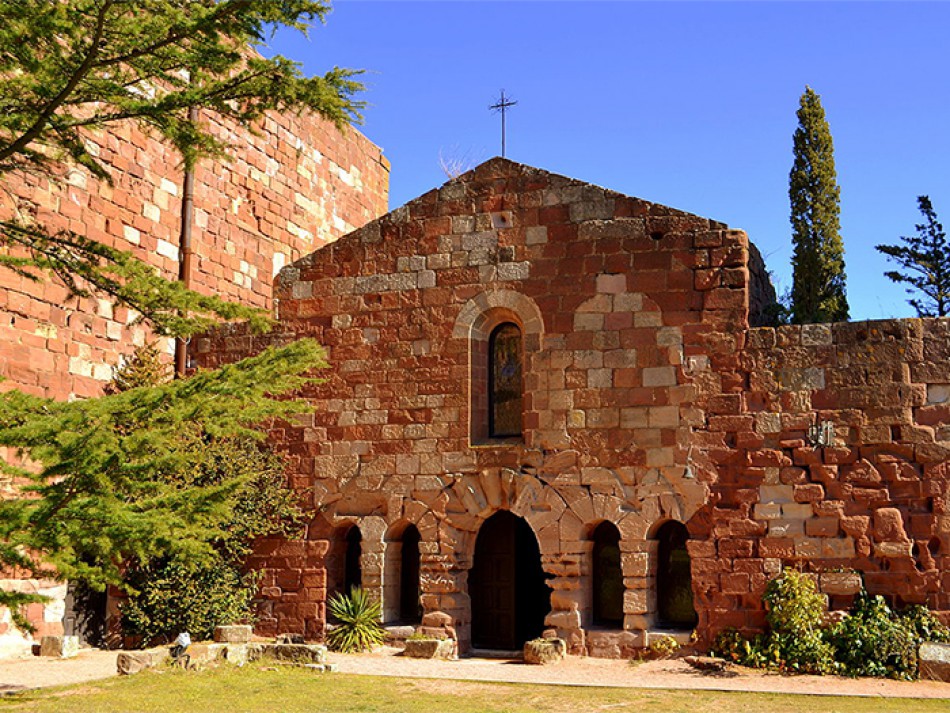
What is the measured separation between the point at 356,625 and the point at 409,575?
4.01ft

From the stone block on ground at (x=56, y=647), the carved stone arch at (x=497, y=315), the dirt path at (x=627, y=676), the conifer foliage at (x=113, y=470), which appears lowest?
the dirt path at (x=627, y=676)

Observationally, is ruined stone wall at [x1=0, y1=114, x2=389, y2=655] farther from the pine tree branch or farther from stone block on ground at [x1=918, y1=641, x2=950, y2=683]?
stone block on ground at [x1=918, y1=641, x2=950, y2=683]

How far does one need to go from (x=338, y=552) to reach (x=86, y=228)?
5.83m

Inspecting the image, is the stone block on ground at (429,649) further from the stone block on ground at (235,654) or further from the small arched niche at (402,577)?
the stone block on ground at (235,654)

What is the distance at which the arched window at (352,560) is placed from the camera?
1557cm

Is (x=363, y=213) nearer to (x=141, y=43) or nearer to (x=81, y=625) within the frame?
(x=81, y=625)

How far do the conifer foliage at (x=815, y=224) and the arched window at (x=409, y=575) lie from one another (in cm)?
678

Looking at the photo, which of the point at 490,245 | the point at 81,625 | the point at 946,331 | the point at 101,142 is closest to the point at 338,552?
Answer: the point at 81,625

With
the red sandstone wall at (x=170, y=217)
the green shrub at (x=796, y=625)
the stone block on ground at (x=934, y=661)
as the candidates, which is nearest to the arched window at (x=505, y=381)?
the red sandstone wall at (x=170, y=217)

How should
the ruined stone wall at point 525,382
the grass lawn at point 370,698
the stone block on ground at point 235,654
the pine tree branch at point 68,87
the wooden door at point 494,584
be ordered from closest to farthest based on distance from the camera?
the pine tree branch at point 68,87 < the grass lawn at point 370,698 < the stone block on ground at point 235,654 < the ruined stone wall at point 525,382 < the wooden door at point 494,584

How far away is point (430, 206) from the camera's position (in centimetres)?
1548

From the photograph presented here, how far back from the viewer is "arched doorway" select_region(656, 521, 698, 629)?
13.9m

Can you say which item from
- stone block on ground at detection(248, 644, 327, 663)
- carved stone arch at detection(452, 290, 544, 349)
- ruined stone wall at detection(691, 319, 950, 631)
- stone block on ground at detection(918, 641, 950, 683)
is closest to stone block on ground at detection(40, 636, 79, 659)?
stone block on ground at detection(248, 644, 327, 663)

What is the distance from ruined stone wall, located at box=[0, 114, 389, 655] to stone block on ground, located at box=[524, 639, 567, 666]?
589 centimetres
